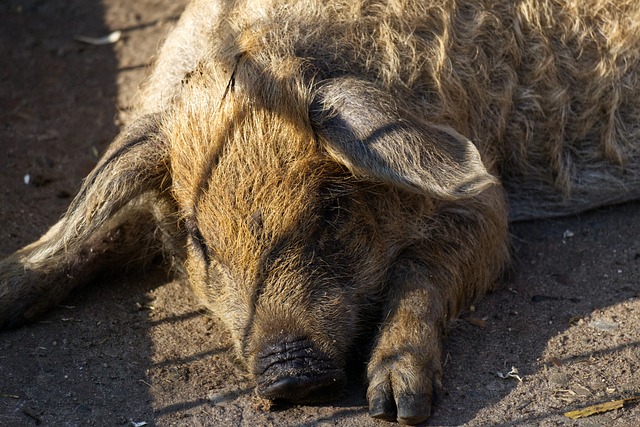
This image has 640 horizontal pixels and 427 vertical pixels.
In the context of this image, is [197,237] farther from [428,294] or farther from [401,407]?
[401,407]

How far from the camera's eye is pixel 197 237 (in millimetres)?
4941

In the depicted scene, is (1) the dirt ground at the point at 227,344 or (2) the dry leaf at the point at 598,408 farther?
(1) the dirt ground at the point at 227,344

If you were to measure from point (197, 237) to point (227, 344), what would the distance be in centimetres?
65

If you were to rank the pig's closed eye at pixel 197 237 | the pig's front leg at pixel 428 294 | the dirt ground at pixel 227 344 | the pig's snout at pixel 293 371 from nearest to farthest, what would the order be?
the pig's snout at pixel 293 371 < the pig's front leg at pixel 428 294 < the dirt ground at pixel 227 344 < the pig's closed eye at pixel 197 237

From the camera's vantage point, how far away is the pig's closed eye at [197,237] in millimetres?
4910

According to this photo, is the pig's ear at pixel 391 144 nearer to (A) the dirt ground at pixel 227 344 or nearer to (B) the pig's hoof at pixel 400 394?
(B) the pig's hoof at pixel 400 394

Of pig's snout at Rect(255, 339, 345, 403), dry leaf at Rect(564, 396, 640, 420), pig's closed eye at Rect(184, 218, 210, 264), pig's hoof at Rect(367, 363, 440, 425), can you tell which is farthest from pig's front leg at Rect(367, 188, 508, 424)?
pig's closed eye at Rect(184, 218, 210, 264)

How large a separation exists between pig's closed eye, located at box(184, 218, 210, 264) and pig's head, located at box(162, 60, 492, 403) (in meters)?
0.01

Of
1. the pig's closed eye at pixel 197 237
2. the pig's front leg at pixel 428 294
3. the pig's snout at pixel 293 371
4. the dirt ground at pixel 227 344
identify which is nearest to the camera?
the pig's snout at pixel 293 371

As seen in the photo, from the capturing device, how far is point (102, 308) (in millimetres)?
5520

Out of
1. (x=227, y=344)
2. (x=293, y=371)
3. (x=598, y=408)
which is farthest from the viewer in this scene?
(x=227, y=344)

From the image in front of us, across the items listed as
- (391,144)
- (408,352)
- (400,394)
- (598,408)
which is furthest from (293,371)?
(598,408)

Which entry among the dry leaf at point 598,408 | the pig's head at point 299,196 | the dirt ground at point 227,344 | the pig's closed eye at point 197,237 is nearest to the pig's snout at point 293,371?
the pig's head at point 299,196

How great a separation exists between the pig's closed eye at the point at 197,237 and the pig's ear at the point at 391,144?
0.83 metres
